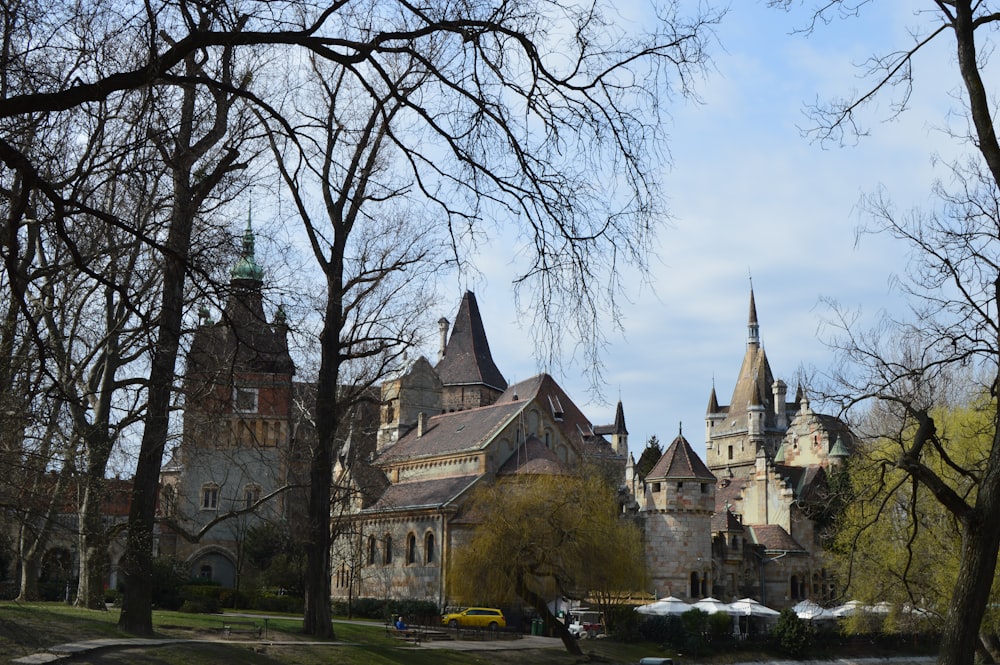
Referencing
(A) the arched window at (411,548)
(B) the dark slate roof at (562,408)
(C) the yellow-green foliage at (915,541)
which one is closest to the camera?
(C) the yellow-green foliage at (915,541)

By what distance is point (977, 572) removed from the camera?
1010 cm

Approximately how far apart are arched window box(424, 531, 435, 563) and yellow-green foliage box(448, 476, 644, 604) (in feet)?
33.7

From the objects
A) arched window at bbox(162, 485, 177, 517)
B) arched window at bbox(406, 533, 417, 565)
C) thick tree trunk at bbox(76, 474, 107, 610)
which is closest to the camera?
thick tree trunk at bbox(76, 474, 107, 610)

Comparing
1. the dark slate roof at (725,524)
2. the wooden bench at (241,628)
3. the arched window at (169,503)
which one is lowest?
the wooden bench at (241,628)

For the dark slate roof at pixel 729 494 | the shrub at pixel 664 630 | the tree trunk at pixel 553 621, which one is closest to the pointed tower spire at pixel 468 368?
the dark slate roof at pixel 729 494

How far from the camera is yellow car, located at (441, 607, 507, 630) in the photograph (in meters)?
43.8

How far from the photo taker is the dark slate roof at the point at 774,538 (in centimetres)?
6288

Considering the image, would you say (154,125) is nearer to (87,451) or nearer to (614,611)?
(87,451)

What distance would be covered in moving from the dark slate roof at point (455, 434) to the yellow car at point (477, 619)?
498 inches

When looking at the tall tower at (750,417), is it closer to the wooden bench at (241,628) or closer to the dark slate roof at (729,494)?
the dark slate roof at (729,494)

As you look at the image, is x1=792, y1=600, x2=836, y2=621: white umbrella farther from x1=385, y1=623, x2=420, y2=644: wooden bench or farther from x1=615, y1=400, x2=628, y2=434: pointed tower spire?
x1=615, y1=400, x2=628, y2=434: pointed tower spire

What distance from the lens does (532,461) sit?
2111 inches

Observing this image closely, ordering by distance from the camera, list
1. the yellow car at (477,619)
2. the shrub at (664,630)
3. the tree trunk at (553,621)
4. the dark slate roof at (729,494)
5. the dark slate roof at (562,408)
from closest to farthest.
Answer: the tree trunk at (553,621) < the shrub at (664,630) < the yellow car at (477,619) < the dark slate roof at (562,408) < the dark slate roof at (729,494)

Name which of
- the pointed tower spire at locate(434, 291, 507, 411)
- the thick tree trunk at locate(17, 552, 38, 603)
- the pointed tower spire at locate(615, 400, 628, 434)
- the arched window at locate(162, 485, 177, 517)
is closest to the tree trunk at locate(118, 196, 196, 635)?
the arched window at locate(162, 485, 177, 517)
